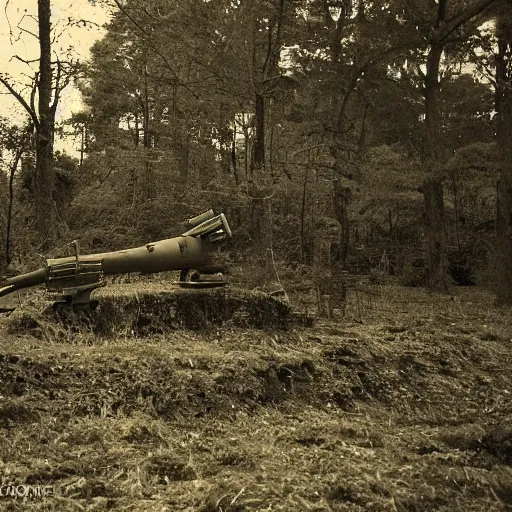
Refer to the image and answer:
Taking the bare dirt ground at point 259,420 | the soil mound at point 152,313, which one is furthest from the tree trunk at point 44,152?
the bare dirt ground at point 259,420

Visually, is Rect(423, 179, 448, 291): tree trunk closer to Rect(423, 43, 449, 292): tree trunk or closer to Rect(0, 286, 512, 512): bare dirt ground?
Rect(423, 43, 449, 292): tree trunk

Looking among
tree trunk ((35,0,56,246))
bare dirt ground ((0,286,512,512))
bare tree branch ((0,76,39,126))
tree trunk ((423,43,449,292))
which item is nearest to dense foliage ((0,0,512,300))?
tree trunk ((423,43,449,292))

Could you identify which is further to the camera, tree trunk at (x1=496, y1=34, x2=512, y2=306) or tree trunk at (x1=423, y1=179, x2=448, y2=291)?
tree trunk at (x1=423, y1=179, x2=448, y2=291)

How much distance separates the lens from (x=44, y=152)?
13.8 metres

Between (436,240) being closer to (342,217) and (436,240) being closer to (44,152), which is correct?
(342,217)

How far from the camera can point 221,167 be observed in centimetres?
2377

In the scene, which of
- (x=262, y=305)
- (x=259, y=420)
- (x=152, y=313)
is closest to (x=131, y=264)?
(x=152, y=313)

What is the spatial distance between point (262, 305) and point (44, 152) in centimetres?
852

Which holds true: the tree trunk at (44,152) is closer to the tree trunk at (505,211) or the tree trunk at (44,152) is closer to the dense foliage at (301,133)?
the dense foliage at (301,133)

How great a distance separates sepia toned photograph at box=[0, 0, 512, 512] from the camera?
3.92m

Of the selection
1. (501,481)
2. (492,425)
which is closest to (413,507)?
(501,481)

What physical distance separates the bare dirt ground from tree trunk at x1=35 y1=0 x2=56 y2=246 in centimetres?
696

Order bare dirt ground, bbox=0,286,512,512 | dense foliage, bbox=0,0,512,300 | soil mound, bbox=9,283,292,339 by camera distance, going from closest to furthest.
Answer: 1. bare dirt ground, bbox=0,286,512,512
2. soil mound, bbox=9,283,292,339
3. dense foliage, bbox=0,0,512,300

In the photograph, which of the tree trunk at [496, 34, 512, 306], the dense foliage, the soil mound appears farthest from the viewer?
the dense foliage
